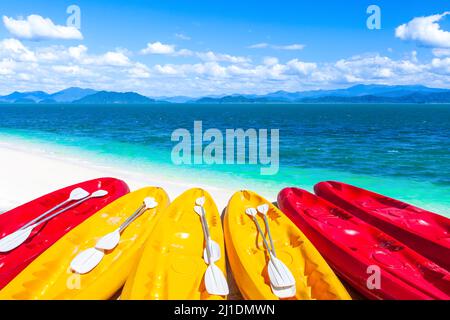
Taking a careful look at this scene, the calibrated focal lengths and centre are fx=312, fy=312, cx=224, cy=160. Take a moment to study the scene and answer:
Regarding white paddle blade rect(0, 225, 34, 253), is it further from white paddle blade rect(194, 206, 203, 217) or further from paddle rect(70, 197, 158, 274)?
white paddle blade rect(194, 206, 203, 217)

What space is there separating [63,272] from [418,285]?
3.44m

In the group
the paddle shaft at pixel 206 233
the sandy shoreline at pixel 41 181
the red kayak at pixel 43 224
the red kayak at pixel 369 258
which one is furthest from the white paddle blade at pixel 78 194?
the red kayak at pixel 369 258

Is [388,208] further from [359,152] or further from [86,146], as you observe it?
[86,146]

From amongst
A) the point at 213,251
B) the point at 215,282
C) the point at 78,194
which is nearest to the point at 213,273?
the point at 215,282

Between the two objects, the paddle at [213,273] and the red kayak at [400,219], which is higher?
the red kayak at [400,219]

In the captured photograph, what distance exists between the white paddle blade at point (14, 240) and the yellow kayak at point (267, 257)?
240 centimetres

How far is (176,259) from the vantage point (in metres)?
3.48

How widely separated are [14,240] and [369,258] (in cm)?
408

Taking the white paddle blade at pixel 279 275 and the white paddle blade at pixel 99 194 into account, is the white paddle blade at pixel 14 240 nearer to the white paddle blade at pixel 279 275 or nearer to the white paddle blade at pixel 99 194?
the white paddle blade at pixel 99 194

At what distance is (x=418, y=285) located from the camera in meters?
2.79

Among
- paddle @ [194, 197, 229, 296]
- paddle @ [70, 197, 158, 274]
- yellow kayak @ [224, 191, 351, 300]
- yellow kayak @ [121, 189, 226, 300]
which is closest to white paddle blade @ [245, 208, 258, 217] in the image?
yellow kayak @ [224, 191, 351, 300]

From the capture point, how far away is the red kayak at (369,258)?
2822mm
